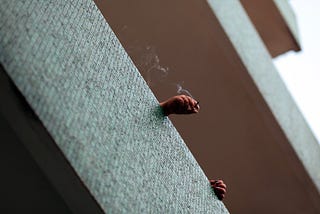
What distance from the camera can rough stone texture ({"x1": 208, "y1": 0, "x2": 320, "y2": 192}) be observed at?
223cm

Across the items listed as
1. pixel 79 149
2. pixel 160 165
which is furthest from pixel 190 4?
pixel 79 149

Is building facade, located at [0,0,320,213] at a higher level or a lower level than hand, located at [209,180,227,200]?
higher

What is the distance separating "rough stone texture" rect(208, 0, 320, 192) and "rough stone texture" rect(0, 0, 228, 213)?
1120mm

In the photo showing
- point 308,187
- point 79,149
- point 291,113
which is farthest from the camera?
point 291,113

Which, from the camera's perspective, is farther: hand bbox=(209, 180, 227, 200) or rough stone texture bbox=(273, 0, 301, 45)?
rough stone texture bbox=(273, 0, 301, 45)

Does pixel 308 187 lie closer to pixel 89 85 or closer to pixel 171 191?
pixel 171 191

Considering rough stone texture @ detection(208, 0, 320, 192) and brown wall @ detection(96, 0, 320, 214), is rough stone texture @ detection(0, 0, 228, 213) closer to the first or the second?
brown wall @ detection(96, 0, 320, 214)

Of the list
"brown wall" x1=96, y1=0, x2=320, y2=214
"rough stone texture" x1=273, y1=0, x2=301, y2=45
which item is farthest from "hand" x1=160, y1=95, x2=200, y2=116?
"rough stone texture" x1=273, y1=0, x2=301, y2=45

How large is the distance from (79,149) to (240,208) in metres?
1.80

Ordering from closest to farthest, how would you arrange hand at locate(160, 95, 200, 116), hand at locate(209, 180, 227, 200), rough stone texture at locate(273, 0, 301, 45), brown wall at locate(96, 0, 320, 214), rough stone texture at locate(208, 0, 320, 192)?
hand at locate(160, 95, 200, 116) < hand at locate(209, 180, 227, 200) < brown wall at locate(96, 0, 320, 214) < rough stone texture at locate(208, 0, 320, 192) < rough stone texture at locate(273, 0, 301, 45)

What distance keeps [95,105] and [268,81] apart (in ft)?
5.33

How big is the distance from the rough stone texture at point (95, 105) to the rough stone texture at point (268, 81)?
112cm

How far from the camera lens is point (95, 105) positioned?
916 mm

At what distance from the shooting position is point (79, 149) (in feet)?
2.71
